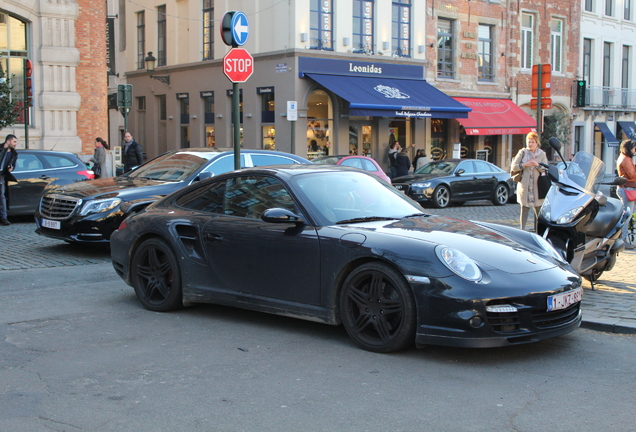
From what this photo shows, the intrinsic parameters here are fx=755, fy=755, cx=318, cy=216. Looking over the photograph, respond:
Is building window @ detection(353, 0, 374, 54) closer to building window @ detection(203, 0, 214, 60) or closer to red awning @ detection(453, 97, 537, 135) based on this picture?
red awning @ detection(453, 97, 537, 135)

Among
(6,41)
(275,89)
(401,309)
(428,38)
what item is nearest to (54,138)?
(6,41)

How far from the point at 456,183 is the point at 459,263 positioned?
17034mm

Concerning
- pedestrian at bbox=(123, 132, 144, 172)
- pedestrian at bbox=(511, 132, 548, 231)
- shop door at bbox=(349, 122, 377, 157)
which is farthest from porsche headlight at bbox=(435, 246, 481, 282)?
shop door at bbox=(349, 122, 377, 157)

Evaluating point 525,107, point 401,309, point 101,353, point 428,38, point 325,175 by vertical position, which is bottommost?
point 101,353

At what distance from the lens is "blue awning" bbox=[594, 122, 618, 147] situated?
40.4 metres

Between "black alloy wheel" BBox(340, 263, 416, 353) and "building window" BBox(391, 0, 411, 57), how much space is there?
83.2 feet

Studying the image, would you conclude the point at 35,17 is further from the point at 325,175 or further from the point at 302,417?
the point at 302,417

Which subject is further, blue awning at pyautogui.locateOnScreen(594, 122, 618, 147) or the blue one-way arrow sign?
blue awning at pyautogui.locateOnScreen(594, 122, 618, 147)

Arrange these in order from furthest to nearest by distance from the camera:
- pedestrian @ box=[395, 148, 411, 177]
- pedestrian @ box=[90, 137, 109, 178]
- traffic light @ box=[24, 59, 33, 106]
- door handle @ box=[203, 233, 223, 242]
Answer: pedestrian @ box=[395, 148, 411, 177]
traffic light @ box=[24, 59, 33, 106]
pedestrian @ box=[90, 137, 109, 178]
door handle @ box=[203, 233, 223, 242]

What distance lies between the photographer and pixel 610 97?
41.1 meters

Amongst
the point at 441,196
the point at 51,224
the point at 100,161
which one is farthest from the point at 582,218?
the point at 100,161

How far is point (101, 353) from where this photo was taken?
5.54 m

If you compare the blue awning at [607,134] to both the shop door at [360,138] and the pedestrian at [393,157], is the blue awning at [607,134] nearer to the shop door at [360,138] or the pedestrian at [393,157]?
the shop door at [360,138]

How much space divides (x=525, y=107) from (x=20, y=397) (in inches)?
1329
